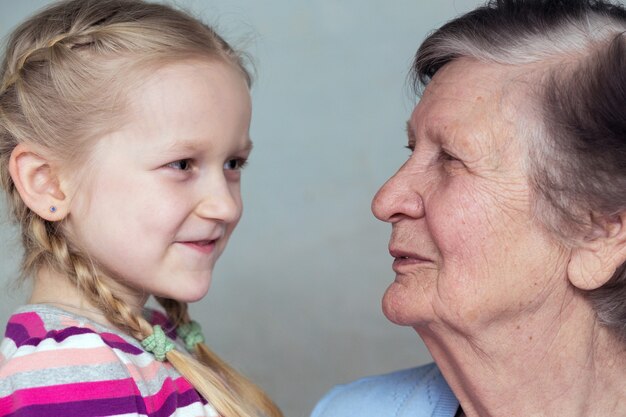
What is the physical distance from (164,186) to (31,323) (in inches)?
15.2

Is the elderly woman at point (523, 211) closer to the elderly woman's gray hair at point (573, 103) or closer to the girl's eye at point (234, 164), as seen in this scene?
the elderly woman's gray hair at point (573, 103)

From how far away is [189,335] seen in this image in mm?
2539

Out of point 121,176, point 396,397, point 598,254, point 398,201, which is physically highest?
point 121,176

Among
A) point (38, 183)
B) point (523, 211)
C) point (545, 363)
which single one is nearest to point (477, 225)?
point (523, 211)

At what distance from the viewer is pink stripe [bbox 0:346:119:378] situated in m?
2.01

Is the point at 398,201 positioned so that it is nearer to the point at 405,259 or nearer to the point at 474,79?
the point at 405,259

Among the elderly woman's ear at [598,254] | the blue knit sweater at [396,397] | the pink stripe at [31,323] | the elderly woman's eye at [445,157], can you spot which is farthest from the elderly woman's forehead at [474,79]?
the pink stripe at [31,323]

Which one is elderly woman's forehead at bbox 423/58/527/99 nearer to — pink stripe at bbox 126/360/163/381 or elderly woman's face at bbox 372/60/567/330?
elderly woman's face at bbox 372/60/567/330

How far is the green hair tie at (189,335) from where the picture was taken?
2.52 m

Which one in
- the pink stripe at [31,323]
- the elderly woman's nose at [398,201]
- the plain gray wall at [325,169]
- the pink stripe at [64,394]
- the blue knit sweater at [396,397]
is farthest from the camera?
the plain gray wall at [325,169]

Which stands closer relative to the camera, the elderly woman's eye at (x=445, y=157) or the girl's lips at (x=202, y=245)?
the elderly woman's eye at (x=445, y=157)

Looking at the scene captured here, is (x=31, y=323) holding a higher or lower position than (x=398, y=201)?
lower

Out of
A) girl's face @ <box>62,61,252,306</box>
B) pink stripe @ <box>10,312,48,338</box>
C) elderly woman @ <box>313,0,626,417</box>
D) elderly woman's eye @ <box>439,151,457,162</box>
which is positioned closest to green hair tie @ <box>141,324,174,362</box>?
girl's face @ <box>62,61,252,306</box>

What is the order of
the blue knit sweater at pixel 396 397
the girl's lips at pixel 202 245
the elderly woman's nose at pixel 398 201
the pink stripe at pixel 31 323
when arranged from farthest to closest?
the blue knit sweater at pixel 396 397, the girl's lips at pixel 202 245, the elderly woman's nose at pixel 398 201, the pink stripe at pixel 31 323
